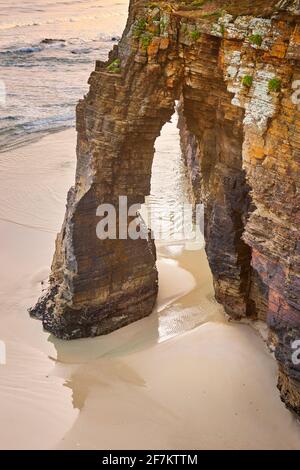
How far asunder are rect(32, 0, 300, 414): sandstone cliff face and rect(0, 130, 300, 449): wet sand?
1.51 ft

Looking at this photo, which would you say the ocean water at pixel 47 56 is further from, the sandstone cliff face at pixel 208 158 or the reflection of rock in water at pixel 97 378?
the reflection of rock in water at pixel 97 378

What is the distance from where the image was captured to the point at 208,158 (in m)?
11.1

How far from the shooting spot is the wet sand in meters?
9.42

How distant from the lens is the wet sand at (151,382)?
9422 millimetres

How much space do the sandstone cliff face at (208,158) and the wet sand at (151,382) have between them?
18.1 inches

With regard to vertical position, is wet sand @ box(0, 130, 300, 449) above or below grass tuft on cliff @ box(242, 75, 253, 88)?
below

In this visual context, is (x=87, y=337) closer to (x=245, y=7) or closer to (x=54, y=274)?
(x=54, y=274)

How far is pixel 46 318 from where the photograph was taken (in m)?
12.2

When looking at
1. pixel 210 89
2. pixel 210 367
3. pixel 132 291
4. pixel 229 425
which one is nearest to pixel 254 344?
pixel 210 367

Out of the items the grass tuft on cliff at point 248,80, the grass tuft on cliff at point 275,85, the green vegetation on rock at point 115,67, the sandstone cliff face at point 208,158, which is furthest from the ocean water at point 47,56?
the grass tuft on cliff at point 275,85

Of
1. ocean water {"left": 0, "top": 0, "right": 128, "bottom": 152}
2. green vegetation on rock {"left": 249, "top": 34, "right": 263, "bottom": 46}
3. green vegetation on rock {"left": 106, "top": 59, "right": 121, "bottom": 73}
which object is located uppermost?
green vegetation on rock {"left": 249, "top": 34, "right": 263, "bottom": 46}

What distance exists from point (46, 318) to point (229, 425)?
461 centimetres

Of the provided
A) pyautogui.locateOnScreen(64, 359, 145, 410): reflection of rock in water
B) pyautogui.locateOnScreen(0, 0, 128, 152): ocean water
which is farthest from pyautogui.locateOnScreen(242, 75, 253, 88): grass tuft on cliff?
pyautogui.locateOnScreen(0, 0, 128, 152): ocean water

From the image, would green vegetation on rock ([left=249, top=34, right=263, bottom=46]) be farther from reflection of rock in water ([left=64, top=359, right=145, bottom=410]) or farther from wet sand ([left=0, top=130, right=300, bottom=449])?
reflection of rock in water ([left=64, top=359, right=145, bottom=410])
